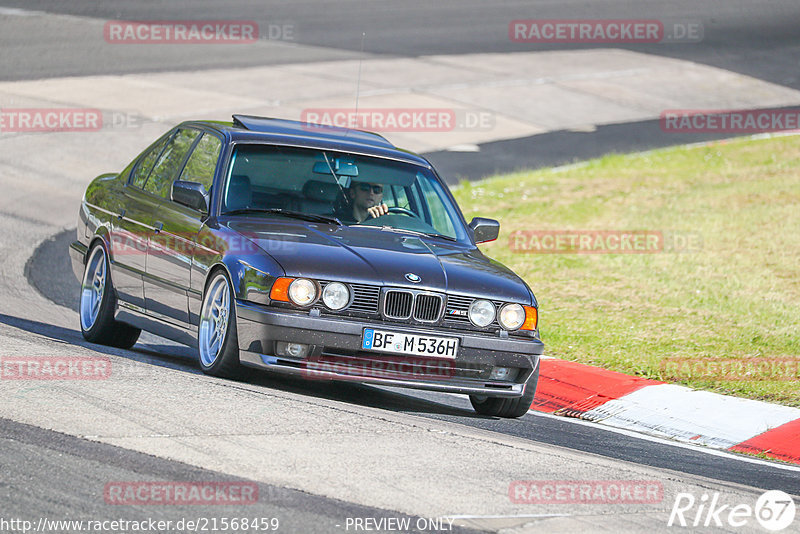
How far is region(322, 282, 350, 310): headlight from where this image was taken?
7301 mm

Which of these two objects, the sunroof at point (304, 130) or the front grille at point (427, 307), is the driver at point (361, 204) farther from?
the front grille at point (427, 307)

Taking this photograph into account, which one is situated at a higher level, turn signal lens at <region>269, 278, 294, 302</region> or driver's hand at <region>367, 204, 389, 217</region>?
driver's hand at <region>367, 204, 389, 217</region>

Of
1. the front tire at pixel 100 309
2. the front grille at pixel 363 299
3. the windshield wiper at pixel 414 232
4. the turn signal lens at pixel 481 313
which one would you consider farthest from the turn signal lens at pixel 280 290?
the front tire at pixel 100 309

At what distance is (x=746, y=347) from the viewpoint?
1066cm

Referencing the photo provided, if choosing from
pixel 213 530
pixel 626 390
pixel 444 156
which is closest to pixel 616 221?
pixel 444 156

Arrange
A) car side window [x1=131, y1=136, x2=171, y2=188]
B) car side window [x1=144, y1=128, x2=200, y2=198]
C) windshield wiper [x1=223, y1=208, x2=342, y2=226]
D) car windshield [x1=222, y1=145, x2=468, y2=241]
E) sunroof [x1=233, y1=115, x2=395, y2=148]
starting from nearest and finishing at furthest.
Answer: windshield wiper [x1=223, y1=208, x2=342, y2=226] < car windshield [x1=222, y1=145, x2=468, y2=241] < sunroof [x1=233, y1=115, x2=395, y2=148] < car side window [x1=144, y1=128, x2=200, y2=198] < car side window [x1=131, y1=136, x2=171, y2=188]

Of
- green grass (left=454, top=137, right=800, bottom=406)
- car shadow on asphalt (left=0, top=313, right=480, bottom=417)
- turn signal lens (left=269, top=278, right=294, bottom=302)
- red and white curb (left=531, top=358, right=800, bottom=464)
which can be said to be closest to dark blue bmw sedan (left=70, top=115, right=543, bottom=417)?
turn signal lens (left=269, top=278, right=294, bottom=302)

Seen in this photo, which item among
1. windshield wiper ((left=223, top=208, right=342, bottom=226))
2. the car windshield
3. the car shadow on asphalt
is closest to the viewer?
the car shadow on asphalt

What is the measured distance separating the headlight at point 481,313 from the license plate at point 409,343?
19 centimetres

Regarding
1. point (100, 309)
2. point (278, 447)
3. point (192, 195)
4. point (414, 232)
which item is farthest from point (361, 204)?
point (278, 447)

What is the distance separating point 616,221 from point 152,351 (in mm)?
8336

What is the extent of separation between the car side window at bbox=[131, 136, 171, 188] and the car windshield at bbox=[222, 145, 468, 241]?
1.18m

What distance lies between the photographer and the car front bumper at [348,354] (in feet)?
23.7

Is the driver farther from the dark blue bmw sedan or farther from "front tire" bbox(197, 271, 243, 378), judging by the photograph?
"front tire" bbox(197, 271, 243, 378)
